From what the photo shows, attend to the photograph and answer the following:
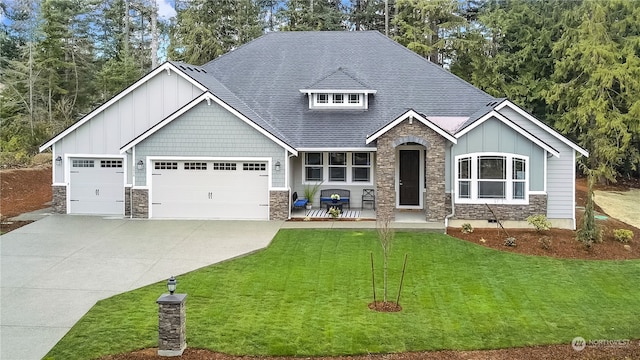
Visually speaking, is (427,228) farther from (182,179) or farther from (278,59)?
(278,59)

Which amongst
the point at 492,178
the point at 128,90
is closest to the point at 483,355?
the point at 492,178

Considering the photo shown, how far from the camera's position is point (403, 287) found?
1141 cm

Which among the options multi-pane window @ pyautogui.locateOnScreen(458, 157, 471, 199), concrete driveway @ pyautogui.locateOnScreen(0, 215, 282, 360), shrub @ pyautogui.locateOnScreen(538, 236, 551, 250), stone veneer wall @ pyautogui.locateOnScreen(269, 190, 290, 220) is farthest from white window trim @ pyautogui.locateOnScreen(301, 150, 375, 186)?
shrub @ pyautogui.locateOnScreen(538, 236, 551, 250)

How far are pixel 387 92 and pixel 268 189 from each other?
6.70 m

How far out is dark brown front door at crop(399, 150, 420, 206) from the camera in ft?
66.7

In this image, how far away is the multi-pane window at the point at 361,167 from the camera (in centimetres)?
2067

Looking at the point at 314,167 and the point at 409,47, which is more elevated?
the point at 409,47

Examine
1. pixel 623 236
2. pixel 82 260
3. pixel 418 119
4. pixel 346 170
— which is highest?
pixel 418 119

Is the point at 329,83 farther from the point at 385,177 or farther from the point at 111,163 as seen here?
the point at 111,163

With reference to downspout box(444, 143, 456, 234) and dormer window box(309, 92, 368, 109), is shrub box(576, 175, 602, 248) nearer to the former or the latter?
downspout box(444, 143, 456, 234)

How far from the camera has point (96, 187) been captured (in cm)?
2009

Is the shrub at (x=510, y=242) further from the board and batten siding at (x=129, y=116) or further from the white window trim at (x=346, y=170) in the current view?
the board and batten siding at (x=129, y=116)

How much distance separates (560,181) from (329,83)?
9107 millimetres

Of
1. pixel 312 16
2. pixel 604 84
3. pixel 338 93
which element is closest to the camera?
pixel 338 93
